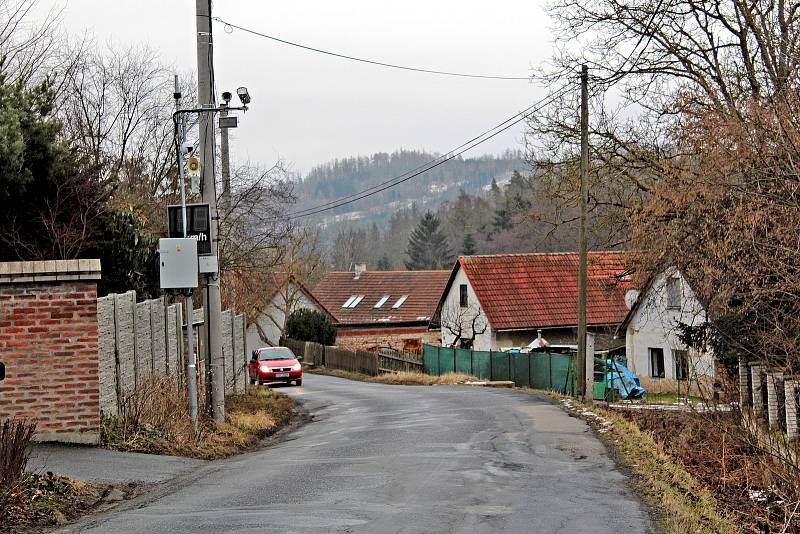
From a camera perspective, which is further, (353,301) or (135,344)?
(353,301)

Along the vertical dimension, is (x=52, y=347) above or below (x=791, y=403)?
above

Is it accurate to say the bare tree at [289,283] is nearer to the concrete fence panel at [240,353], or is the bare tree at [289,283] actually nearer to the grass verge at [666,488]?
the concrete fence panel at [240,353]

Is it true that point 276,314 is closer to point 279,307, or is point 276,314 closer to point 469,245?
point 279,307

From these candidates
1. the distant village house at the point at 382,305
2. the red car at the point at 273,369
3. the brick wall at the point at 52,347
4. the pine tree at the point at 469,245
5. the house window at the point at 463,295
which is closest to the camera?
the brick wall at the point at 52,347

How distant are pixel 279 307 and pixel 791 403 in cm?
5015

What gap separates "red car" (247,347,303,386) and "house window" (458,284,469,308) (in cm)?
1470

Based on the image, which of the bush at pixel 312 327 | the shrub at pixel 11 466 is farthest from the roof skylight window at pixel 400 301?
the shrub at pixel 11 466

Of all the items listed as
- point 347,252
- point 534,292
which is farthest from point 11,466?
point 347,252

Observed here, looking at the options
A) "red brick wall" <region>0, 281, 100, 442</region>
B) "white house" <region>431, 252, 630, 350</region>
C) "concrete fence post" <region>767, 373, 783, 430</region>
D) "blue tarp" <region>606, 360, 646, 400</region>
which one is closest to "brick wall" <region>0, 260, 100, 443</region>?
"red brick wall" <region>0, 281, 100, 442</region>

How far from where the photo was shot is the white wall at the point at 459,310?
47.6m

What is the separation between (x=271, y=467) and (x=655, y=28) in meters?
14.7

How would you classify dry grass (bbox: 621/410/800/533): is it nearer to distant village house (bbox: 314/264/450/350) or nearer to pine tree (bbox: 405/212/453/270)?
distant village house (bbox: 314/264/450/350)

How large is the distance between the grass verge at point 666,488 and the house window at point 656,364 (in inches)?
1023

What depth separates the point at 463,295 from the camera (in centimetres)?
5012
